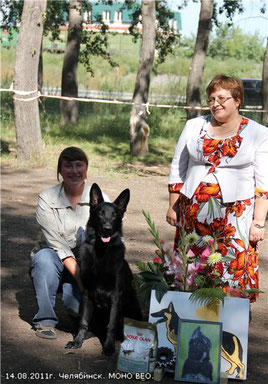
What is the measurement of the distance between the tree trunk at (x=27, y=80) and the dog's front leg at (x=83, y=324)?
360 inches

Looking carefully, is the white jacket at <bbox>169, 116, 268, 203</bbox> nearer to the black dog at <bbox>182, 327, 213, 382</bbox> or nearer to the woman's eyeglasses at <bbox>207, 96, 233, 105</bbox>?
the woman's eyeglasses at <bbox>207, 96, 233, 105</bbox>

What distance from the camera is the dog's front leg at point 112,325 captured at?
5.15 meters

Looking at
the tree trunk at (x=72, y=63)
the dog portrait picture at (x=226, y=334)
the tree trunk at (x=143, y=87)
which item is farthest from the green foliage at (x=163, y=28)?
the dog portrait picture at (x=226, y=334)

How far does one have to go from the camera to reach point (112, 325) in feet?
17.0

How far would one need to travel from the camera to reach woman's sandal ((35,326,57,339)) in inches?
213

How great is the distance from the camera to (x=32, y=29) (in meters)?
14.3

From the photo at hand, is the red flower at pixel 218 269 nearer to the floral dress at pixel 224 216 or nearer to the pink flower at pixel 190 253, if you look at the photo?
the floral dress at pixel 224 216

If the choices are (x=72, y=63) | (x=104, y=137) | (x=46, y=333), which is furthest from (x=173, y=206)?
(x=72, y=63)

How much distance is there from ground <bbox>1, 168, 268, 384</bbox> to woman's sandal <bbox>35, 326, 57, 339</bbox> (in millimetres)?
36

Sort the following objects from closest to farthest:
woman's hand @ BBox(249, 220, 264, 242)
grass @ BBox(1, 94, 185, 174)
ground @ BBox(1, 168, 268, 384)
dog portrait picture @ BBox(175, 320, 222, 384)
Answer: dog portrait picture @ BBox(175, 320, 222, 384), ground @ BBox(1, 168, 268, 384), woman's hand @ BBox(249, 220, 264, 242), grass @ BBox(1, 94, 185, 174)

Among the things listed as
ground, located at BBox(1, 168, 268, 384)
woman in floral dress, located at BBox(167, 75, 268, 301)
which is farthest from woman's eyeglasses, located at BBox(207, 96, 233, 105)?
ground, located at BBox(1, 168, 268, 384)

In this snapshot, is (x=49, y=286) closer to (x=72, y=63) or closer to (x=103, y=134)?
(x=103, y=134)

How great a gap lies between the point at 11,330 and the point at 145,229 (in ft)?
13.9

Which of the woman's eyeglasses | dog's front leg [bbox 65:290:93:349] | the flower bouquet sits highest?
the woman's eyeglasses
